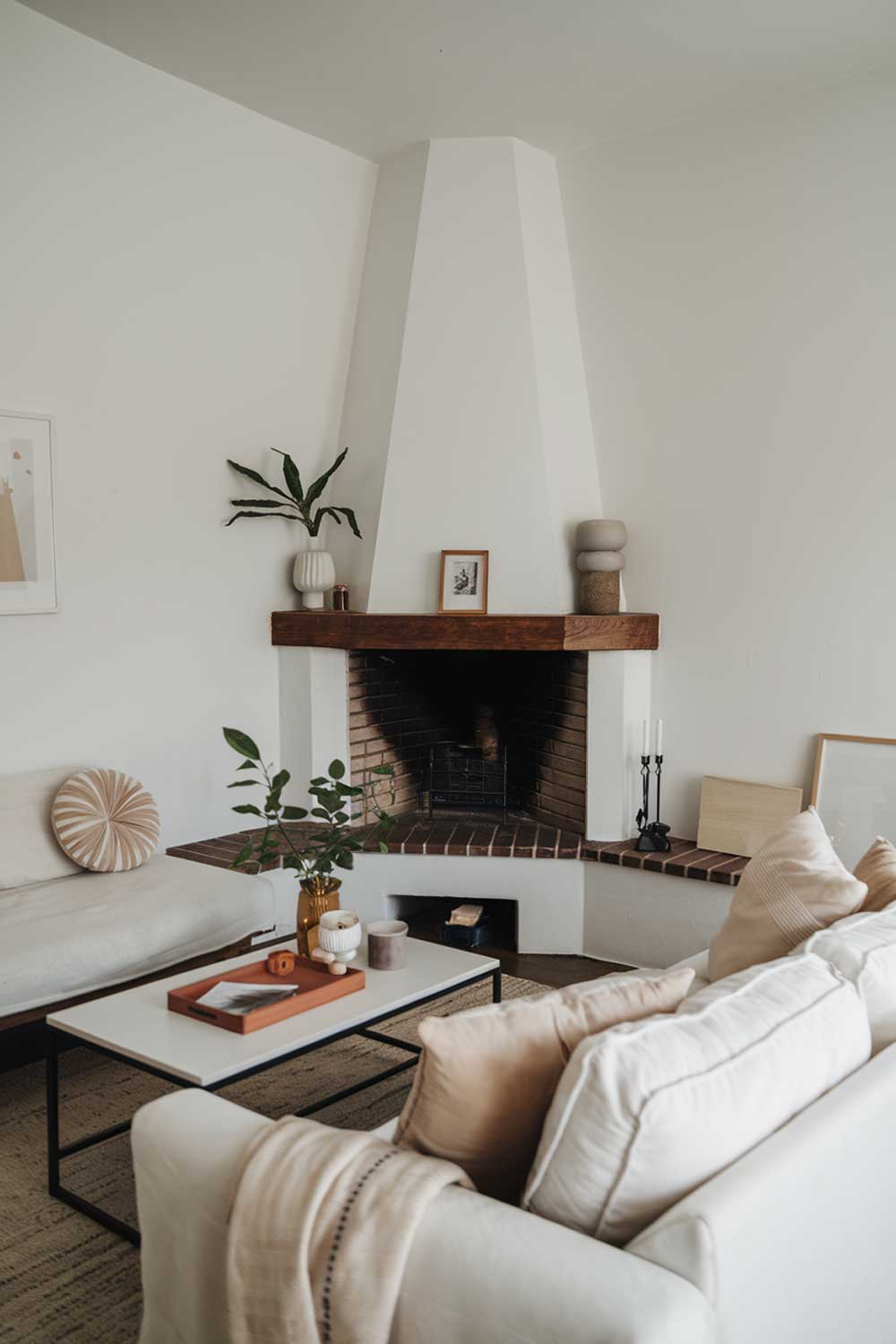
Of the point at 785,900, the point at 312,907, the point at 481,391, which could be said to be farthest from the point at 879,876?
the point at 481,391

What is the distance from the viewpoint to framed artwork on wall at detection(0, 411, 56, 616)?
3578 millimetres

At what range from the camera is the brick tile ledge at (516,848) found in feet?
13.0

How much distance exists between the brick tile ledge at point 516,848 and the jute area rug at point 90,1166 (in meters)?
0.60

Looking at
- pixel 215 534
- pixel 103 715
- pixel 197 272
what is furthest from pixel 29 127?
pixel 103 715

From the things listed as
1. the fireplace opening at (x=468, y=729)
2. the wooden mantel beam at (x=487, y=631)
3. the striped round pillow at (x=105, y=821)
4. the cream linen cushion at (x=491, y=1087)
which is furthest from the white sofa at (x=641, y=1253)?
the fireplace opening at (x=468, y=729)

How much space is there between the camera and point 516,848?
4.24 m

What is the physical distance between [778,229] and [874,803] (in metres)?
2.00

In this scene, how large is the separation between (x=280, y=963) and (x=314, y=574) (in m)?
2.09

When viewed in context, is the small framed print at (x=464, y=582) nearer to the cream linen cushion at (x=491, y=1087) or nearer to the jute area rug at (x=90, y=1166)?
the jute area rug at (x=90, y=1166)

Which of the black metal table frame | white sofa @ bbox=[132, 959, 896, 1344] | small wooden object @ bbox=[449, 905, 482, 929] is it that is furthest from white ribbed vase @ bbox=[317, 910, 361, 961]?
small wooden object @ bbox=[449, 905, 482, 929]

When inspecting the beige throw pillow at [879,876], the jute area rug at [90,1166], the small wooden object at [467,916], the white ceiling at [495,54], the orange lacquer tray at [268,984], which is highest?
the white ceiling at [495,54]

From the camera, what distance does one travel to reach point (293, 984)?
2627 millimetres

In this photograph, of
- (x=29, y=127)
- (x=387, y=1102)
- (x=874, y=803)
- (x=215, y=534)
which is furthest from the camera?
(x=215, y=534)

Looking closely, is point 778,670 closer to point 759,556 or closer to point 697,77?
point 759,556
